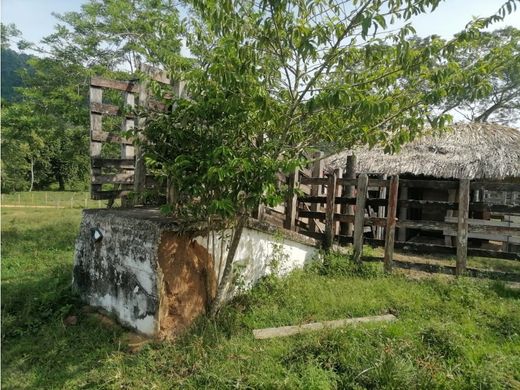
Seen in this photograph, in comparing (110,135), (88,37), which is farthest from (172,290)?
(88,37)

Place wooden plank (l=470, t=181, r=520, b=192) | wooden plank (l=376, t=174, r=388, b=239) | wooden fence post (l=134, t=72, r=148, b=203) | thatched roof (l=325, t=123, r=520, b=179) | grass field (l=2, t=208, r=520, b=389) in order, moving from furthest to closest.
A: wooden plank (l=376, t=174, r=388, b=239), thatched roof (l=325, t=123, r=520, b=179), wooden plank (l=470, t=181, r=520, b=192), wooden fence post (l=134, t=72, r=148, b=203), grass field (l=2, t=208, r=520, b=389)

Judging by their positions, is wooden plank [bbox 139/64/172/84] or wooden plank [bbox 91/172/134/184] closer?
wooden plank [bbox 139/64/172/84]

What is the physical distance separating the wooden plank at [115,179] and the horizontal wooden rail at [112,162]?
153 mm

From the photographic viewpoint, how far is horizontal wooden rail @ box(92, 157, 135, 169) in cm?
564

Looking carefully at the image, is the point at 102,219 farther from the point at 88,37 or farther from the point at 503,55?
the point at 88,37

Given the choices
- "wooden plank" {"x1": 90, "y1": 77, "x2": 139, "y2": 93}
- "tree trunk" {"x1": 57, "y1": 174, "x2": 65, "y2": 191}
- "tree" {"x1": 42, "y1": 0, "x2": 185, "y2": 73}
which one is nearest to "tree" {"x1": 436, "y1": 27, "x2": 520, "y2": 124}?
"wooden plank" {"x1": 90, "y1": 77, "x2": 139, "y2": 93}

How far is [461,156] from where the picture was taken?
10.5 m

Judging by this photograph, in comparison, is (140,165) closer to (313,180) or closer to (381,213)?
(313,180)

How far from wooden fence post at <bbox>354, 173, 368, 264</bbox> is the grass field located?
72 centimetres

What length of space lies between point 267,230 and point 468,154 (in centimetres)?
763

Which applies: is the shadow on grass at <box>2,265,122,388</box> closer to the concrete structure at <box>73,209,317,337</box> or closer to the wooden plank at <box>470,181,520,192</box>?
the concrete structure at <box>73,209,317,337</box>

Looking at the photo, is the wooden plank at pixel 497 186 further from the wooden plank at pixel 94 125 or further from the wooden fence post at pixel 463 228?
the wooden plank at pixel 94 125

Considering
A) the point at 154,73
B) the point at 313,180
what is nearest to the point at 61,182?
the point at 313,180

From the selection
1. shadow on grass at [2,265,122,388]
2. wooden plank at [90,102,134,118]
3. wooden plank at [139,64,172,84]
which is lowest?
shadow on grass at [2,265,122,388]
